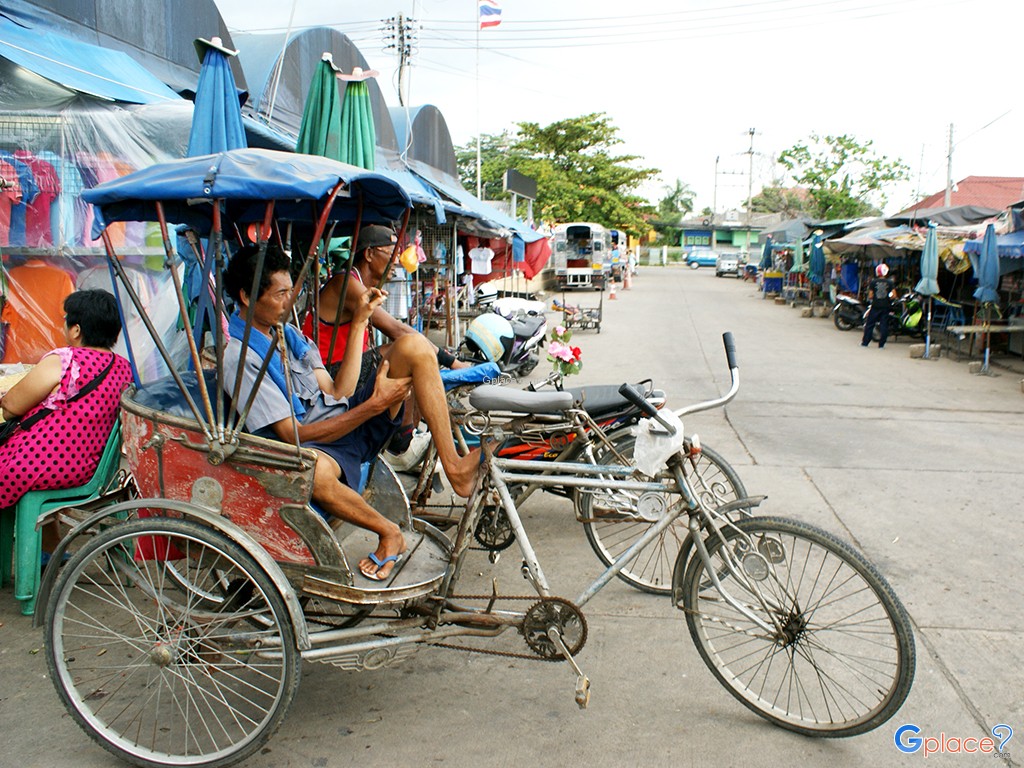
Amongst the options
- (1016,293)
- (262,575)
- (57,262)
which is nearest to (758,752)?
(262,575)

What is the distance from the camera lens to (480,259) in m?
13.8

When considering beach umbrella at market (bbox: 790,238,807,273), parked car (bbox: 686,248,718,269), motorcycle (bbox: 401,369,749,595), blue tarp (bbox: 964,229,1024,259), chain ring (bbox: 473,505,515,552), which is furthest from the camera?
parked car (bbox: 686,248,718,269)

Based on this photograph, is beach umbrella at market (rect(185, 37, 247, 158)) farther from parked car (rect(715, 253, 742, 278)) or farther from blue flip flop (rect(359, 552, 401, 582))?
parked car (rect(715, 253, 742, 278))

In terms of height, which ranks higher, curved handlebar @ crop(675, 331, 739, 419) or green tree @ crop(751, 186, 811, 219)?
green tree @ crop(751, 186, 811, 219)

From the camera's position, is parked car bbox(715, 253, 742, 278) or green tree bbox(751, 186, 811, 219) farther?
parked car bbox(715, 253, 742, 278)

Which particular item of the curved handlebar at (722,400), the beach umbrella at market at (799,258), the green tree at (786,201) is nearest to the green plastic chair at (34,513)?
the curved handlebar at (722,400)

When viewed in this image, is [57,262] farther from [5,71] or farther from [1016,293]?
[1016,293]

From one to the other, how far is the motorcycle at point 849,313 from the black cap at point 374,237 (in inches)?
628

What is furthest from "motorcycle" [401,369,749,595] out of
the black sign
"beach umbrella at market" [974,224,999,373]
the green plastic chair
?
the black sign

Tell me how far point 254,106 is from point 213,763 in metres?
8.63

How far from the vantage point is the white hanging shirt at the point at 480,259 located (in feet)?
45.1

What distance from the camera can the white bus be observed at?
101 feet

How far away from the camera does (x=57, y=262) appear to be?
545 cm

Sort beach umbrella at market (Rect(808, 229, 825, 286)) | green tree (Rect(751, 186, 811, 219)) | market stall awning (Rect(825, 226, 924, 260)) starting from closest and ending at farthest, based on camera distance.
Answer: market stall awning (Rect(825, 226, 924, 260)) → beach umbrella at market (Rect(808, 229, 825, 286)) → green tree (Rect(751, 186, 811, 219))
